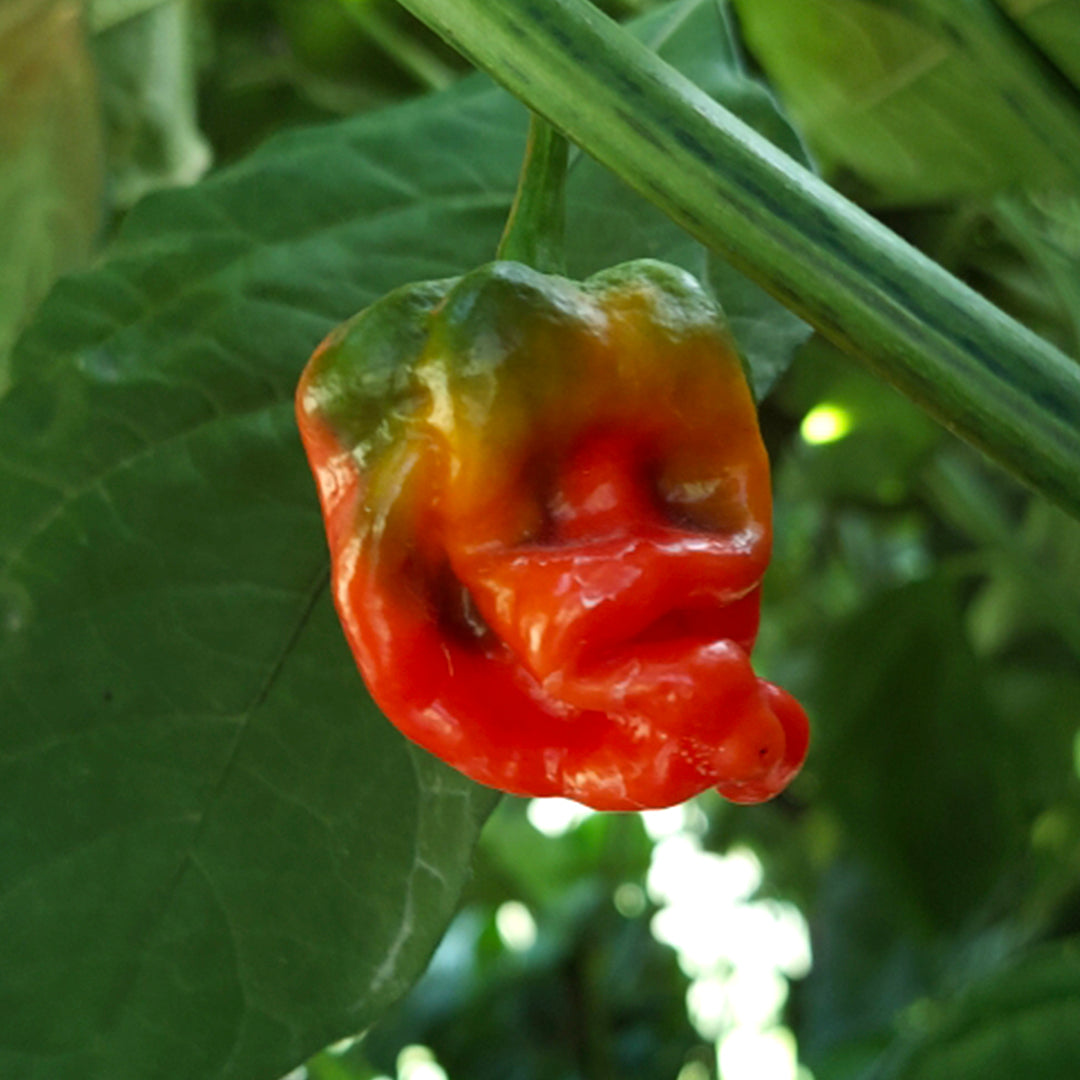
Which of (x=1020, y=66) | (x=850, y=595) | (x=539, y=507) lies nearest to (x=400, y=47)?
(x=1020, y=66)

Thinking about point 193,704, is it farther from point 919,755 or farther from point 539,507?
point 919,755

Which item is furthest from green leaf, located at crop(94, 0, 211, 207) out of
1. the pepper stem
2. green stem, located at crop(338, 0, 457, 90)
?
the pepper stem

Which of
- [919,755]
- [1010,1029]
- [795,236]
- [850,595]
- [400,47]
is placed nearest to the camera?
[795,236]

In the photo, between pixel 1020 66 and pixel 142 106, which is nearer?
pixel 1020 66

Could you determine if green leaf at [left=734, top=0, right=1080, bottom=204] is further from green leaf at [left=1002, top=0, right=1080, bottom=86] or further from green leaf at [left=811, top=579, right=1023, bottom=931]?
green leaf at [left=811, top=579, right=1023, bottom=931]

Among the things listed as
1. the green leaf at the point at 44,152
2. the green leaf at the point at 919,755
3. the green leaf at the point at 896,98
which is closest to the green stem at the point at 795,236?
the green leaf at the point at 896,98

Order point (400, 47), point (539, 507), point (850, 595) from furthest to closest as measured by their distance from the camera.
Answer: point (850, 595)
point (400, 47)
point (539, 507)

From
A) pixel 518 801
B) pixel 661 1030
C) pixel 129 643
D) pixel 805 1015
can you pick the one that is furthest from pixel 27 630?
pixel 661 1030
